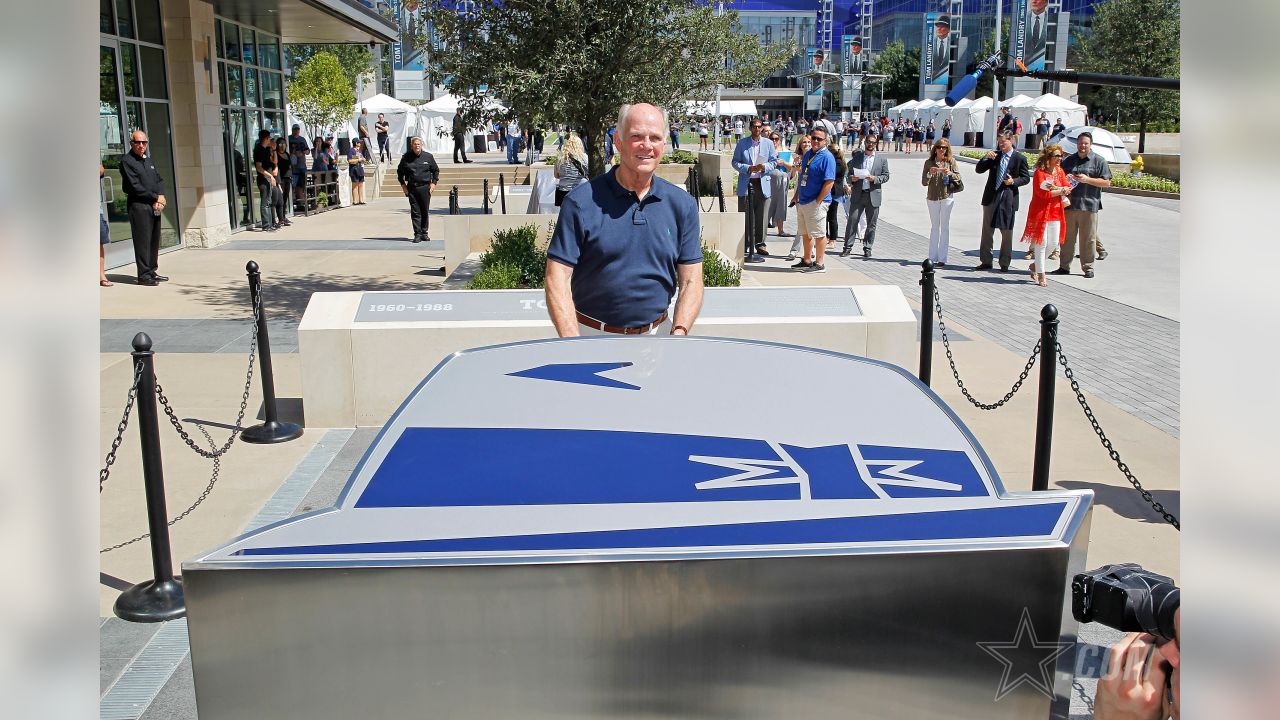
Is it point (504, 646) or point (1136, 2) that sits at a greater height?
point (1136, 2)

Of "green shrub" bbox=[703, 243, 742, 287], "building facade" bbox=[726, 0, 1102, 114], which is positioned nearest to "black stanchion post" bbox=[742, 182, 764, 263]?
"green shrub" bbox=[703, 243, 742, 287]

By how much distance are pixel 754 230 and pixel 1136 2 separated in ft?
109

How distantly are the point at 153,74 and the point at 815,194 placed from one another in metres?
10.4

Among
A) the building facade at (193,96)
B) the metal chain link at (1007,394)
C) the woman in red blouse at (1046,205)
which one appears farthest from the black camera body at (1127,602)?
the building facade at (193,96)

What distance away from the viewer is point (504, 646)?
63.4 inches

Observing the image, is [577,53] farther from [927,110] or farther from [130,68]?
[927,110]

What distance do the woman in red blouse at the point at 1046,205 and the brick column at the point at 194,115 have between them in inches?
497

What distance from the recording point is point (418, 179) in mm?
17000

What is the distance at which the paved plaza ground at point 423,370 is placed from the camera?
16.5 ft

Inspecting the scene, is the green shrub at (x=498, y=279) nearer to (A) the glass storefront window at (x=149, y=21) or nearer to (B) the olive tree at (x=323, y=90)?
(A) the glass storefront window at (x=149, y=21)

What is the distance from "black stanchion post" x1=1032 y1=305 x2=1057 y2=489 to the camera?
5230mm

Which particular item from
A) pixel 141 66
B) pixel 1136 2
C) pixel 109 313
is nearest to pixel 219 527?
pixel 109 313
